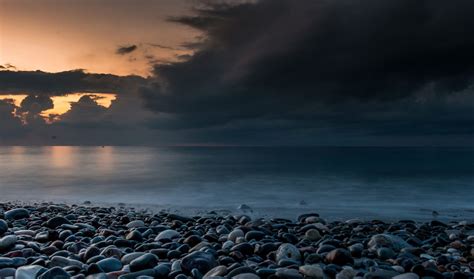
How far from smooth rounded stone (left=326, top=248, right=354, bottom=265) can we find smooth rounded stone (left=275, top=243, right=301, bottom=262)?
18.0 inches

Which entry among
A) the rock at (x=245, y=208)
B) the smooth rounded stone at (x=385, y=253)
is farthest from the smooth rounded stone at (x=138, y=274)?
the rock at (x=245, y=208)

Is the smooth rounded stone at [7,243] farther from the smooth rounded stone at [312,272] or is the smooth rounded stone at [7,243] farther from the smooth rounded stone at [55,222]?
the smooth rounded stone at [312,272]

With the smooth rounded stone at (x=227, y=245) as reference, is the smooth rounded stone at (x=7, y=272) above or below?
below

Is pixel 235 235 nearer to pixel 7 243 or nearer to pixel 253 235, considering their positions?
pixel 253 235

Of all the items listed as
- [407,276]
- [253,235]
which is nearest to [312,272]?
[407,276]

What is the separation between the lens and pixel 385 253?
7.33 meters

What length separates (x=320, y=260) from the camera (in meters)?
6.79

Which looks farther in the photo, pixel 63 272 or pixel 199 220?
pixel 199 220

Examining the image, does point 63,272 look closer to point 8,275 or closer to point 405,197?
point 8,275

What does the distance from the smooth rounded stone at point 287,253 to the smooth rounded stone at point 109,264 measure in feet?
7.54

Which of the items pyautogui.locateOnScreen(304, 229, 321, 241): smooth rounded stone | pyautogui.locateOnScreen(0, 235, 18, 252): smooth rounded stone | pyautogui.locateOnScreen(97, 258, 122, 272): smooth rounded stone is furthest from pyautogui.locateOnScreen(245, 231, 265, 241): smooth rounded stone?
pyautogui.locateOnScreen(0, 235, 18, 252): smooth rounded stone

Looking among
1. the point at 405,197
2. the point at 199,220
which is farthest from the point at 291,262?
the point at 405,197

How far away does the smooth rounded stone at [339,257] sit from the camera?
6707 millimetres

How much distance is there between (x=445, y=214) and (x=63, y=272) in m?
12.9
